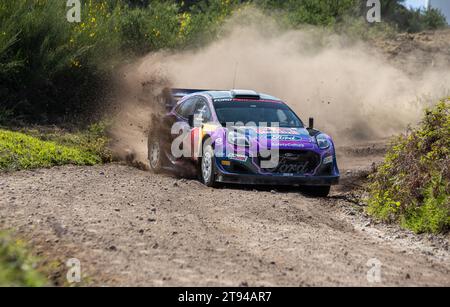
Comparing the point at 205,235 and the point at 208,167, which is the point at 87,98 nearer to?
the point at 208,167

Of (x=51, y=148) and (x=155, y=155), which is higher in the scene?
(x=51, y=148)

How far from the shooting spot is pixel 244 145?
11969 mm

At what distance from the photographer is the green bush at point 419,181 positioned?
30.8 feet

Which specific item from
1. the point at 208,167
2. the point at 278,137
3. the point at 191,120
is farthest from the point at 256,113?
the point at 208,167

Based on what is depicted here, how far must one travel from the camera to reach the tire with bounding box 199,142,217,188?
12.1 meters

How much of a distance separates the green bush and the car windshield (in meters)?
2.53

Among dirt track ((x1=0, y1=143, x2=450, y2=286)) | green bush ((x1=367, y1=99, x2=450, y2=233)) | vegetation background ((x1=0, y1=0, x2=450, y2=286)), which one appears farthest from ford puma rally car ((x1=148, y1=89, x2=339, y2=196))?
green bush ((x1=367, y1=99, x2=450, y2=233))

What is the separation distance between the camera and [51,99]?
60.9ft

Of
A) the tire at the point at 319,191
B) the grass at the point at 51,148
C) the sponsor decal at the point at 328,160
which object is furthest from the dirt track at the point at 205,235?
the grass at the point at 51,148

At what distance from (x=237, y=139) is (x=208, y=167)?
65 cm

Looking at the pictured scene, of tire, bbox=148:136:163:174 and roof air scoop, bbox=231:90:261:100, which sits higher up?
roof air scoop, bbox=231:90:261:100

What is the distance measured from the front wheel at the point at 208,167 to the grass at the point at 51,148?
9.37 ft

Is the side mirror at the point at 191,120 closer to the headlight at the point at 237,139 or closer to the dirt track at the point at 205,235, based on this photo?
the headlight at the point at 237,139

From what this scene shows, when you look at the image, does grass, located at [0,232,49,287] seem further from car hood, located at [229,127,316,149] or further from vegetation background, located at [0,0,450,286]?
car hood, located at [229,127,316,149]
